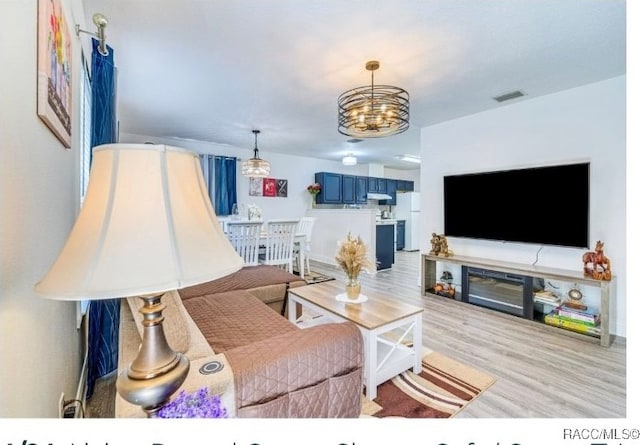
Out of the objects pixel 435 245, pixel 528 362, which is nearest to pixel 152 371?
pixel 528 362

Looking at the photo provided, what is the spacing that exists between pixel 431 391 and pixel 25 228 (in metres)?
2.08

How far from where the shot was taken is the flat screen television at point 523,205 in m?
2.69

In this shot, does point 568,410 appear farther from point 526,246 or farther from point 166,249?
point 166,249

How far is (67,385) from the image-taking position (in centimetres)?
119

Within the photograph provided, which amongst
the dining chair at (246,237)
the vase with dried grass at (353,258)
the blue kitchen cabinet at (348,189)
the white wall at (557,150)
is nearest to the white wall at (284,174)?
the blue kitchen cabinet at (348,189)

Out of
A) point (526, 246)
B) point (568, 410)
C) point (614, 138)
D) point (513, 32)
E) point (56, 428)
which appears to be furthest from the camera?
point (526, 246)

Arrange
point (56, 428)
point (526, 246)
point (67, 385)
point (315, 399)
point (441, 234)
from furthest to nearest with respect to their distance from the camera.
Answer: point (441, 234) → point (526, 246) → point (67, 385) → point (315, 399) → point (56, 428)

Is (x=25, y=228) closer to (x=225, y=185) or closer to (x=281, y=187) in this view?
(x=225, y=185)

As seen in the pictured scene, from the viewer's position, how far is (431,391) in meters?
1.77

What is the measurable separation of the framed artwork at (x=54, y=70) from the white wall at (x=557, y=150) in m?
3.75

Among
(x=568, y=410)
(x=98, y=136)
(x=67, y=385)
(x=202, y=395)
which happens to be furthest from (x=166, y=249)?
(x=568, y=410)

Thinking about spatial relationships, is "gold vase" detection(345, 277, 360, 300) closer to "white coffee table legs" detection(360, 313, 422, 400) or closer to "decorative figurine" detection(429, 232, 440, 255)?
"white coffee table legs" detection(360, 313, 422, 400)

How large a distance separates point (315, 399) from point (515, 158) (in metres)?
3.42

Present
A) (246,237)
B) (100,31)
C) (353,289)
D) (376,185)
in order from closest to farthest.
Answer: (100,31)
(353,289)
(246,237)
(376,185)
